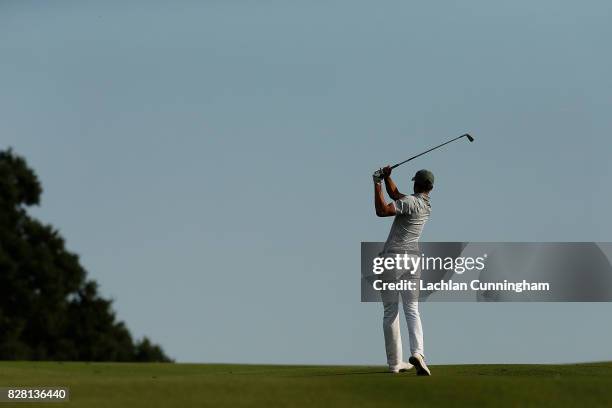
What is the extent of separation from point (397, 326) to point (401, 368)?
2.73ft

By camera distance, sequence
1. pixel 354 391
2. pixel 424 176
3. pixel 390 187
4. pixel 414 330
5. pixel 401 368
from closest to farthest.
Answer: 1. pixel 354 391
2. pixel 414 330
3. pixel 390 187
4. pixel 424 176
5. pixel 401 368

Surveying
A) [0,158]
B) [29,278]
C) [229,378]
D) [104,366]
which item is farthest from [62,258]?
[229,378]

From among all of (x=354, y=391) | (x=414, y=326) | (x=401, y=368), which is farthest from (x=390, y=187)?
(x=354, y=391)

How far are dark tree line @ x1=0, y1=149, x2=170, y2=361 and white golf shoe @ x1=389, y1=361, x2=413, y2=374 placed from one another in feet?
130

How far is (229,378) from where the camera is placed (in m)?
17.9

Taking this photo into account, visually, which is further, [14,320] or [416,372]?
[14,320]

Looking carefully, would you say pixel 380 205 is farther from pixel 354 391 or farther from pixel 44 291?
pixel 44 291

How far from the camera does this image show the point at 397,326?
1748cm

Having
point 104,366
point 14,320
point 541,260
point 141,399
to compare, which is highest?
point 14,320

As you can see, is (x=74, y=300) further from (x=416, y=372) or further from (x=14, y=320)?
(x=416, y=372)

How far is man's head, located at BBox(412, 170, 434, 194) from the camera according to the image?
1719 cm

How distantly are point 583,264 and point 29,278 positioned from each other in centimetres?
3240

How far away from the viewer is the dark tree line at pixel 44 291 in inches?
2210

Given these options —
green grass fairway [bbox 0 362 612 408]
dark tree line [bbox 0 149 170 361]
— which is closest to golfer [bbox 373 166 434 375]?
green grass fairway [bbox 0 362 612 408]
